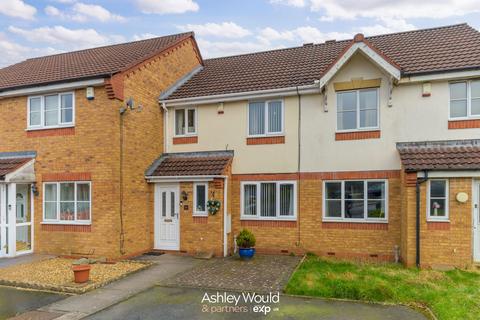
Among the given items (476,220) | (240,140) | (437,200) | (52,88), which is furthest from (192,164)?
(476,220)

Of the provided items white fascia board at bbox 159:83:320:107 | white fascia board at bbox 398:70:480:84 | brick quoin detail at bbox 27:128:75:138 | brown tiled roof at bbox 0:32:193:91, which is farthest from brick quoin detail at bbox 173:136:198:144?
white fascia board at bbox 398:70:480:84

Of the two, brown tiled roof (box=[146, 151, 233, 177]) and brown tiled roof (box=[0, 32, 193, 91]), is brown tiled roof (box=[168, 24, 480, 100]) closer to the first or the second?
brown tiled roof (box=[0, 32, 193, 91])

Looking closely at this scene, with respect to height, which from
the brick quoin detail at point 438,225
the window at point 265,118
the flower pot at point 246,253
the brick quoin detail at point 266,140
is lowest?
the flower pot at point 246,253

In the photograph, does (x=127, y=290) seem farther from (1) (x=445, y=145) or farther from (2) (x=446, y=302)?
(1) (x=445, y=145)

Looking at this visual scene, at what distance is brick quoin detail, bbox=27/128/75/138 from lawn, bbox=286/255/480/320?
8.58 metres

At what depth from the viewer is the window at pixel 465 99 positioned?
11.0 m

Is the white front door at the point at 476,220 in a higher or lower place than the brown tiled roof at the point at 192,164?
lower

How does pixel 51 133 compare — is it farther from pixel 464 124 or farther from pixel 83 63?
pixel 464 124

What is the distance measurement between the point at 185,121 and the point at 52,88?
468 centimetres

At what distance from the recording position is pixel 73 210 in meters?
12.5

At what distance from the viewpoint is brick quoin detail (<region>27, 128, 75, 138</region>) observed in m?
12.5

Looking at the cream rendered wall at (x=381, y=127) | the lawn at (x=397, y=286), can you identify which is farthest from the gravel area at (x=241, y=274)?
the cream rendered wall at (x=381, y=127)

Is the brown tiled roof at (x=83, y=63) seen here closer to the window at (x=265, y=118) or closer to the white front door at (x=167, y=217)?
the window at (x=265, y=118)

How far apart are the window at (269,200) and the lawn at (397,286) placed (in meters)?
2.58
